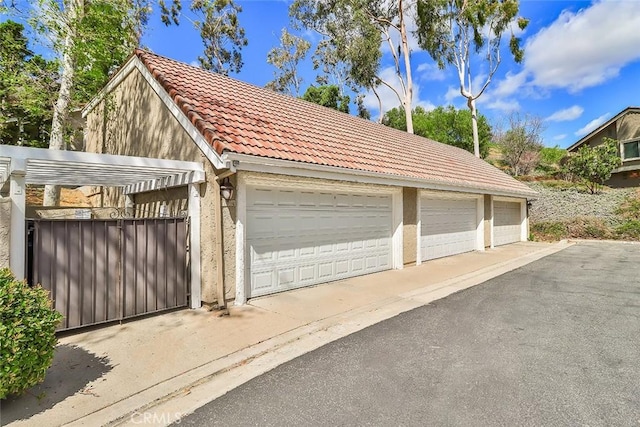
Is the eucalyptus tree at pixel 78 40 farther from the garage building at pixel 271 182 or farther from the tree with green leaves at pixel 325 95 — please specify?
the tree with green leaves at pixel 325 95

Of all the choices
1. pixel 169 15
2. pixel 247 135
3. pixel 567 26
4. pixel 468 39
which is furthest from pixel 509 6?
pixel 247 135

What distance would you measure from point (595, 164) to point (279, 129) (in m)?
25.1

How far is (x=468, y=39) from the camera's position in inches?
1156

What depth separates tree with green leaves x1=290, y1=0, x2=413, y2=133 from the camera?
26.2 m

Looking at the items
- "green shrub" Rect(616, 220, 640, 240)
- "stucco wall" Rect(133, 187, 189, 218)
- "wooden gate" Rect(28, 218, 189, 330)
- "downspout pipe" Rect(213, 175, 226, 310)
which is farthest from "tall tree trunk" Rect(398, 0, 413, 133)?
"wooden gate" Rect(28, 218, 189, 330)

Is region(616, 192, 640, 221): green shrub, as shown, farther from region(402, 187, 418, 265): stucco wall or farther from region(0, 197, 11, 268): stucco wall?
region(0, 197, 11, 268): stucco wall

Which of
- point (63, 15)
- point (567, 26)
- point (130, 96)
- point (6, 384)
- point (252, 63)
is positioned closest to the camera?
point (6, 384)

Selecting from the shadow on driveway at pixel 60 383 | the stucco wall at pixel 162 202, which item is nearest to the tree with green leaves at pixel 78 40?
the stucco wall at pixel 162 202

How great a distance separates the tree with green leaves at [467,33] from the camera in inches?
1038

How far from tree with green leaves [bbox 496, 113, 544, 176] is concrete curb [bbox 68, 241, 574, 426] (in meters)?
34.5

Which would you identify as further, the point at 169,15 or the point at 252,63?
the point at 252,63

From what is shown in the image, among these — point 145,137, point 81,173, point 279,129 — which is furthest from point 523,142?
point 81,173

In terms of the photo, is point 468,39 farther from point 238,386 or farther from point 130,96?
point 238,386

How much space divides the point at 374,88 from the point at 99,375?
29799mm
